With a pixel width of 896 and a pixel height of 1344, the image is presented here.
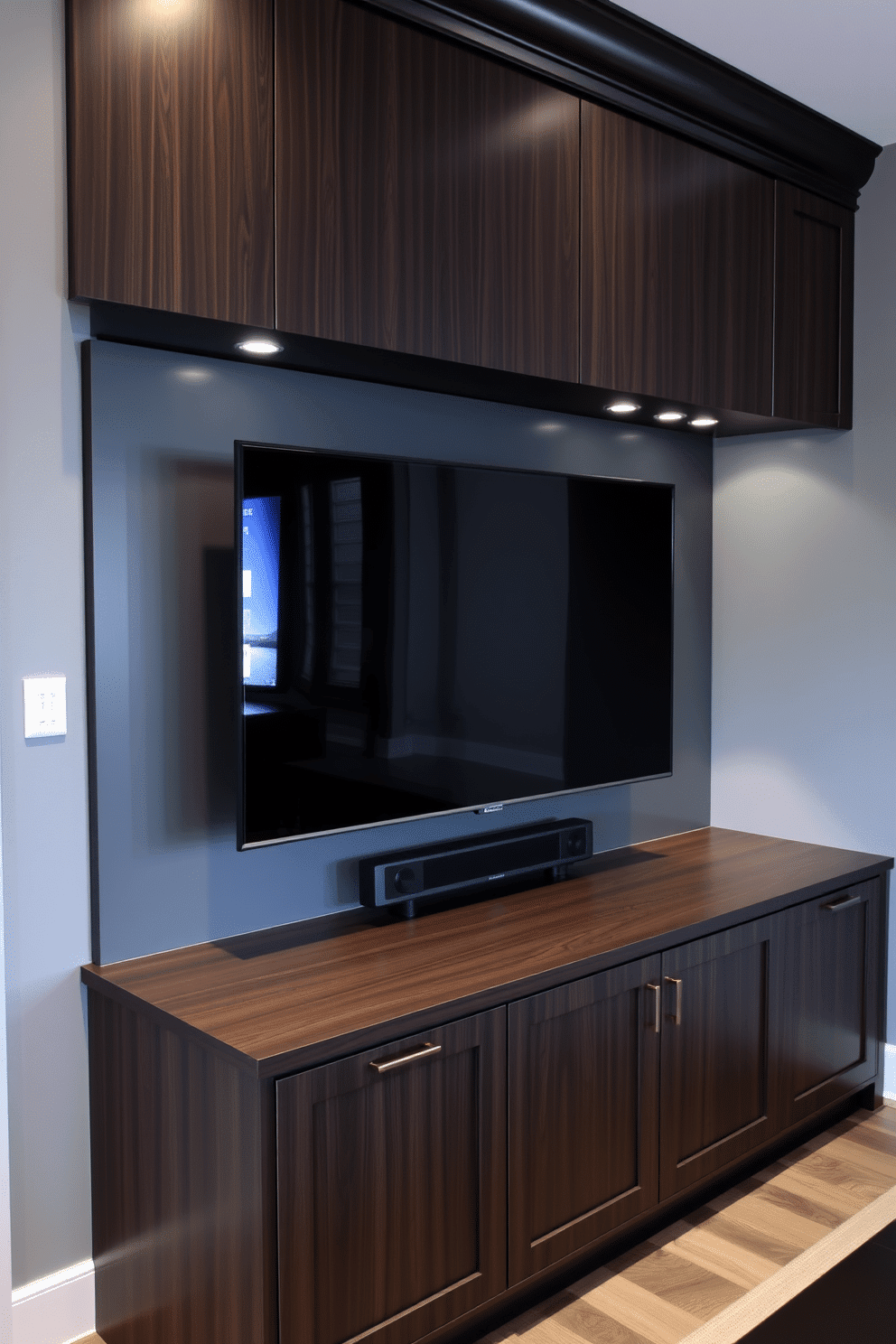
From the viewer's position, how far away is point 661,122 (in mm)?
2588

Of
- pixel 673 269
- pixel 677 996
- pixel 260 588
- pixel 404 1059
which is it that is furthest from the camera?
pixel 673 269

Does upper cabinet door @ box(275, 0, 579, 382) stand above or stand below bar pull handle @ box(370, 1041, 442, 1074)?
above

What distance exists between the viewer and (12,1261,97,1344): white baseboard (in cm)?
195

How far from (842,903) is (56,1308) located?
6.64 feet

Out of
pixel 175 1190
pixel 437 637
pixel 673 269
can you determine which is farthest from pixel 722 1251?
pixel 673 269

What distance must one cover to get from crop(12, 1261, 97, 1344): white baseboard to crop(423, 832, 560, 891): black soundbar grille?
0.99 m

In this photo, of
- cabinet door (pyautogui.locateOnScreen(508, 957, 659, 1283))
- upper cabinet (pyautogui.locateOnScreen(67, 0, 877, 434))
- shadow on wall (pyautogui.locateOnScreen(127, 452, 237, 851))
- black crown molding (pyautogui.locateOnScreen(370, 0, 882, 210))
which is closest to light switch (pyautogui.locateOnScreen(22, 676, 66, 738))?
shadow on wall (pyautogui.locateOnScreen(127, 452, 237, 851))

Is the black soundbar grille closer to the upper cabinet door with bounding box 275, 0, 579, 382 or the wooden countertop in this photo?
the wooden countertop

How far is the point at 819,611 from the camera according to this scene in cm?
321

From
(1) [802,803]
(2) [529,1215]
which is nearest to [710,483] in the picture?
(1) [802,803]

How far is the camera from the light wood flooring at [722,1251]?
2084 millimetres

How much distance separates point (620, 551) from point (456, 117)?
3.60 feet

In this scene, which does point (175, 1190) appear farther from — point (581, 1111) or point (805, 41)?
point (805, 41)

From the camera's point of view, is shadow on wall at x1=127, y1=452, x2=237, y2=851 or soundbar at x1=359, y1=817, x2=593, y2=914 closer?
shadow on wall at x1=127, y1=452, x2=237, y2=851
